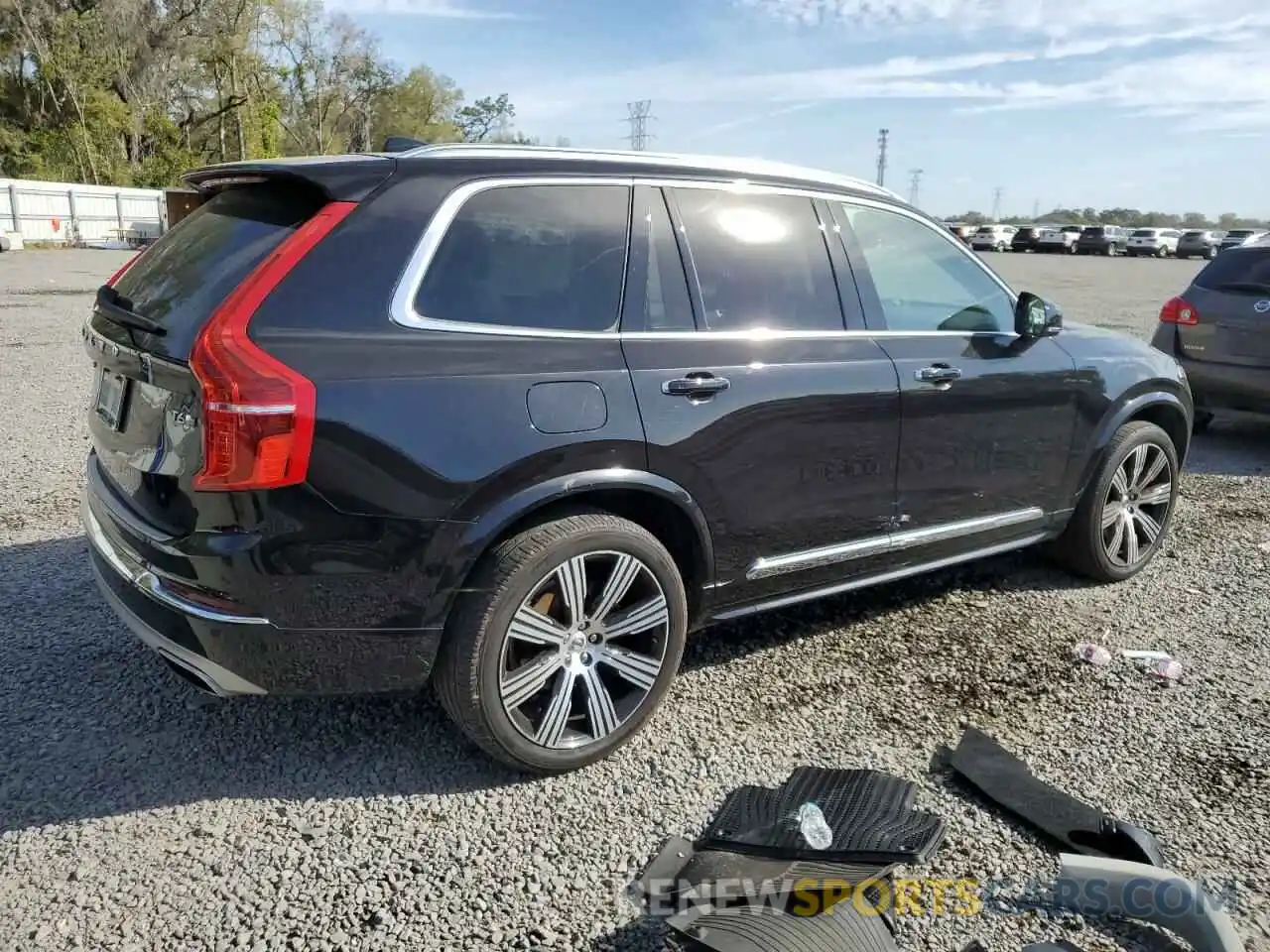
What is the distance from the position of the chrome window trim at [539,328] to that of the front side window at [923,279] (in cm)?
8

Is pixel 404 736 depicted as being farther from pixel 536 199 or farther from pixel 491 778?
pixel 536 199

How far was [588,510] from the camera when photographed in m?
3.13

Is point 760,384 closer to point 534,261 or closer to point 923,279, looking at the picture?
point 534,261

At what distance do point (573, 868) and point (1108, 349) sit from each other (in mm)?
3630

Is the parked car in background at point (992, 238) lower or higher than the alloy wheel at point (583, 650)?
higher

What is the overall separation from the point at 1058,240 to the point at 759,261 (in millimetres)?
62436

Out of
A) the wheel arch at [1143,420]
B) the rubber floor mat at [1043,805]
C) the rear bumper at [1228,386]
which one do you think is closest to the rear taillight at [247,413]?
the rubber floor mat at [1043,805]

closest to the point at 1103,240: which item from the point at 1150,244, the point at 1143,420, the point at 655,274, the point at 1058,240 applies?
the point at 1150,244

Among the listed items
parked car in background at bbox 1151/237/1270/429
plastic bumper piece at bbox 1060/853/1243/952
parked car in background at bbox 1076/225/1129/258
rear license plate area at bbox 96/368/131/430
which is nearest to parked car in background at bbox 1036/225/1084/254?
parked car in background at bbox 1076/225/1129/258

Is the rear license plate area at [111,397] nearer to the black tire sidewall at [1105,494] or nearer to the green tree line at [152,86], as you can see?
the black tire sidewall at [1105,494]

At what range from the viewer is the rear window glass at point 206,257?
Answer: 110 inches

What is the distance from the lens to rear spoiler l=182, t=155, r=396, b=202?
9.49 feet

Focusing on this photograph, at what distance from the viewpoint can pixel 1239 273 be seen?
309 inches

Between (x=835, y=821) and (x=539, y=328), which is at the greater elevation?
(x=539, y=328)
